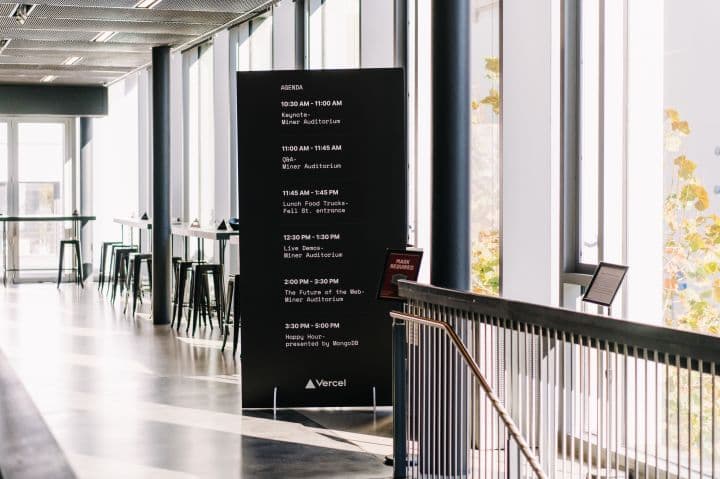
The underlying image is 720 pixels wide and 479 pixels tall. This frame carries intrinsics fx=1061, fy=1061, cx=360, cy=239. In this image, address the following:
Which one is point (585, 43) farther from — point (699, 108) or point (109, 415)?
point (109, 415)

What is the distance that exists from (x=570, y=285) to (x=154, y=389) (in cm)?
329

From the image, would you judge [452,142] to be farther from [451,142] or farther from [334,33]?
[334,33]

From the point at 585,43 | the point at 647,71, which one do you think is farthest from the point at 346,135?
the point at 647,71

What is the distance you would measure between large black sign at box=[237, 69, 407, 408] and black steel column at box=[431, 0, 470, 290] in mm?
1360

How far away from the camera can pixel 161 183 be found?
11609 mm

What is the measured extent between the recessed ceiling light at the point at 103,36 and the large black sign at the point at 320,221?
4.58m

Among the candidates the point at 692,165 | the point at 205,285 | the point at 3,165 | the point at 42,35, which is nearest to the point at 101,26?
the point at 42,35

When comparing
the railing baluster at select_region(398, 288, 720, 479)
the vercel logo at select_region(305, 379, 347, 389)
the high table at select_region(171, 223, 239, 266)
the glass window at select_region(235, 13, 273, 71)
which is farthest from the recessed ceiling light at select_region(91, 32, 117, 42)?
the railing baluster at select_region(398, 288, 720, 479)

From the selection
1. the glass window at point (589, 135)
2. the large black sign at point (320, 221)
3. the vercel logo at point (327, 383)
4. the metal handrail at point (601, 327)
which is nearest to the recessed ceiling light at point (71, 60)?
the large black sign at point (320, 221)

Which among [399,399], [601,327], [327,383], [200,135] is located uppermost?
[200,135]

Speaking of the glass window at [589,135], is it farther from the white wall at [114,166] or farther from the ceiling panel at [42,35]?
the white wall at [114,166]

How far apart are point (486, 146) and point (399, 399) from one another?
6.91 feet

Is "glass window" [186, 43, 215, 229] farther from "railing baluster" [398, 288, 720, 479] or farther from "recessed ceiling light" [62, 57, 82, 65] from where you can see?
"railing baluster" [398, 288, 720, 479]

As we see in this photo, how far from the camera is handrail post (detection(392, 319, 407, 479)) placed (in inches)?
196
